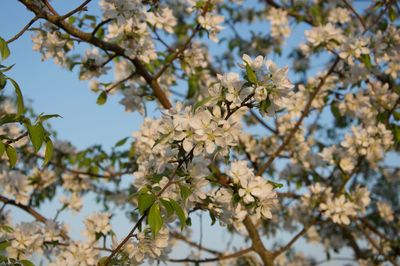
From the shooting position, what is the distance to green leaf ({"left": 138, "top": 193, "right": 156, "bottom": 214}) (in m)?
1.55

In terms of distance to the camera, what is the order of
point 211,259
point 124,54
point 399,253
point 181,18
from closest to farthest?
point 124,54 < point 211,259 < point 399,253 < point 181,18

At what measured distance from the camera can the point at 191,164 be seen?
1.80 m

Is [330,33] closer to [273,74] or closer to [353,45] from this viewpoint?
[353,45]

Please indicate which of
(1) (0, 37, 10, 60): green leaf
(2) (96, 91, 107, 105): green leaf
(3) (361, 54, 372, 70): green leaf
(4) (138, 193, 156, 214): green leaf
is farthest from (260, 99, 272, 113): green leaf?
(3) (361, 54, 372, 70): green leaf

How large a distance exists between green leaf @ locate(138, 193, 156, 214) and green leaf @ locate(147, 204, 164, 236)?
2 cm

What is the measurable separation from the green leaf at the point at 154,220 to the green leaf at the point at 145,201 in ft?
0.07

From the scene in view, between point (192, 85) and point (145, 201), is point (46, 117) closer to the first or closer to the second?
point (145, 201)

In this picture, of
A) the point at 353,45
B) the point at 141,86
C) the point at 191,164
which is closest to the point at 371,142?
the point at 353,45

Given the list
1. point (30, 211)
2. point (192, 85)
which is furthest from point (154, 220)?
point (192, 85)

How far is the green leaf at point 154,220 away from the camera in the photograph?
1.55 m

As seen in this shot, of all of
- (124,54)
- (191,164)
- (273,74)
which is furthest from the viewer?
(124,54)

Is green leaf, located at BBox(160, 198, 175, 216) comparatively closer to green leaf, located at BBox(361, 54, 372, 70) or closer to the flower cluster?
the flower cluster

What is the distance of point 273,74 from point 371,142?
2158mm

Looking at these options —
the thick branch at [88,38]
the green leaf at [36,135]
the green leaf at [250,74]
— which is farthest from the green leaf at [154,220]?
the thick branch at [88,38]
